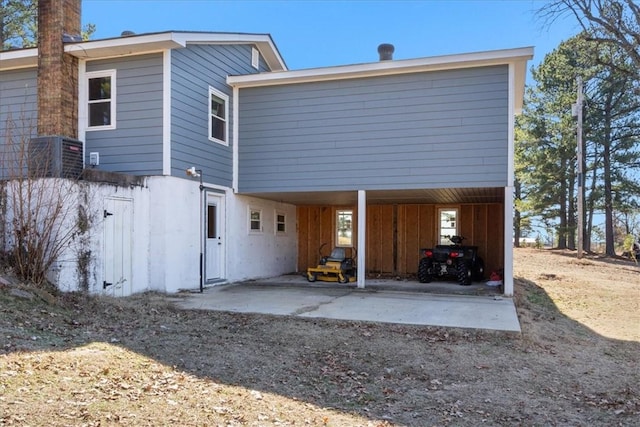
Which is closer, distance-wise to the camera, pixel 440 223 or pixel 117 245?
pixel 117 245

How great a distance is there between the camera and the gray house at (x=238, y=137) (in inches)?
351

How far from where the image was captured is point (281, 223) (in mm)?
13844

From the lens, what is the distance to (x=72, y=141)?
8.11 m

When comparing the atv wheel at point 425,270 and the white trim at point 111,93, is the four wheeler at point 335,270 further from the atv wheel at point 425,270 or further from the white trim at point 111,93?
the white trim at point 111,93

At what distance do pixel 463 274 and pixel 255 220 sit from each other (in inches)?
211

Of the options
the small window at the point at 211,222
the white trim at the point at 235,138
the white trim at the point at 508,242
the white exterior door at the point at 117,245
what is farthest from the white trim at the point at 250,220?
the white trim at the point at 508,242

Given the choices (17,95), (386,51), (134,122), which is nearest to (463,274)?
(386,51)

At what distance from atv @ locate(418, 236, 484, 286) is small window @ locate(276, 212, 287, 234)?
167 inches

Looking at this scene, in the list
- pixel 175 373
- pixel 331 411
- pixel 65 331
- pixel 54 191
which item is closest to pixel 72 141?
pixel 54 191

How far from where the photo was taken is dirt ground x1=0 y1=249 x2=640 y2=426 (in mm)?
3766

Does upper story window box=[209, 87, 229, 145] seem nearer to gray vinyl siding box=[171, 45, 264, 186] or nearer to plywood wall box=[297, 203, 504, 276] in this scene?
gray vinyl siding box=[171, 45, 264, 186]

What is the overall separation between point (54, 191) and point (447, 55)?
760 centimetres

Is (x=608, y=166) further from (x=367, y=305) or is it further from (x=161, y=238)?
(x=161, y=238)

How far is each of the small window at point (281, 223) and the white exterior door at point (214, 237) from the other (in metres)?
2.85
